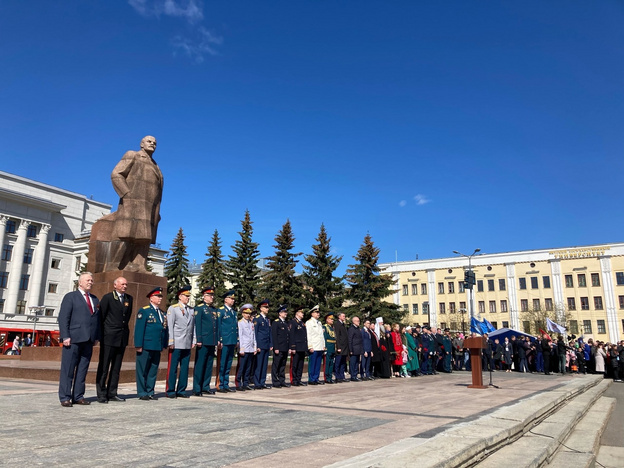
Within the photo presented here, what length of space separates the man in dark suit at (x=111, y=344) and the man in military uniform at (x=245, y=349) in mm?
2709

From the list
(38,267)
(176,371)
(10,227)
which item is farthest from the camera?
(38,267)

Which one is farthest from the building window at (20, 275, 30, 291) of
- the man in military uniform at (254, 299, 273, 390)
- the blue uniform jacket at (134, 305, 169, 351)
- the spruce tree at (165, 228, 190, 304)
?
the blue uniform jacket at (134, 305, 169, 351)

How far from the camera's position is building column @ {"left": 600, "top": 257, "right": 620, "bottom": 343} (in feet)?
178

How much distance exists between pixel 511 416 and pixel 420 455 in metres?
2.70

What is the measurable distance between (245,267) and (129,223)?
24508 millimetres

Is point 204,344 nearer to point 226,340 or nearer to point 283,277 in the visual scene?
point 226,340

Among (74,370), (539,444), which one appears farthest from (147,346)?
(539,444)

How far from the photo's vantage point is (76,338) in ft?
20.8

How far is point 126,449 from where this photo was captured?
12.4 ft

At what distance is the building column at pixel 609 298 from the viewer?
5438cm

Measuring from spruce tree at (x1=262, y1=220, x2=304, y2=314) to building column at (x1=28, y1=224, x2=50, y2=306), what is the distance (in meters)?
34.7

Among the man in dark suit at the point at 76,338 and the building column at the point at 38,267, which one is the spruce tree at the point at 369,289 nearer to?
the man in dark suit at the point at 76,338

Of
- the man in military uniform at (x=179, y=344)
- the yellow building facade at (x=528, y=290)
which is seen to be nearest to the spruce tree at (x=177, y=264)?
the yellow building facade at (x=528, y=290)

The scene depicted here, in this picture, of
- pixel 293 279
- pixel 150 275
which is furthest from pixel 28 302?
pixel 150 275
